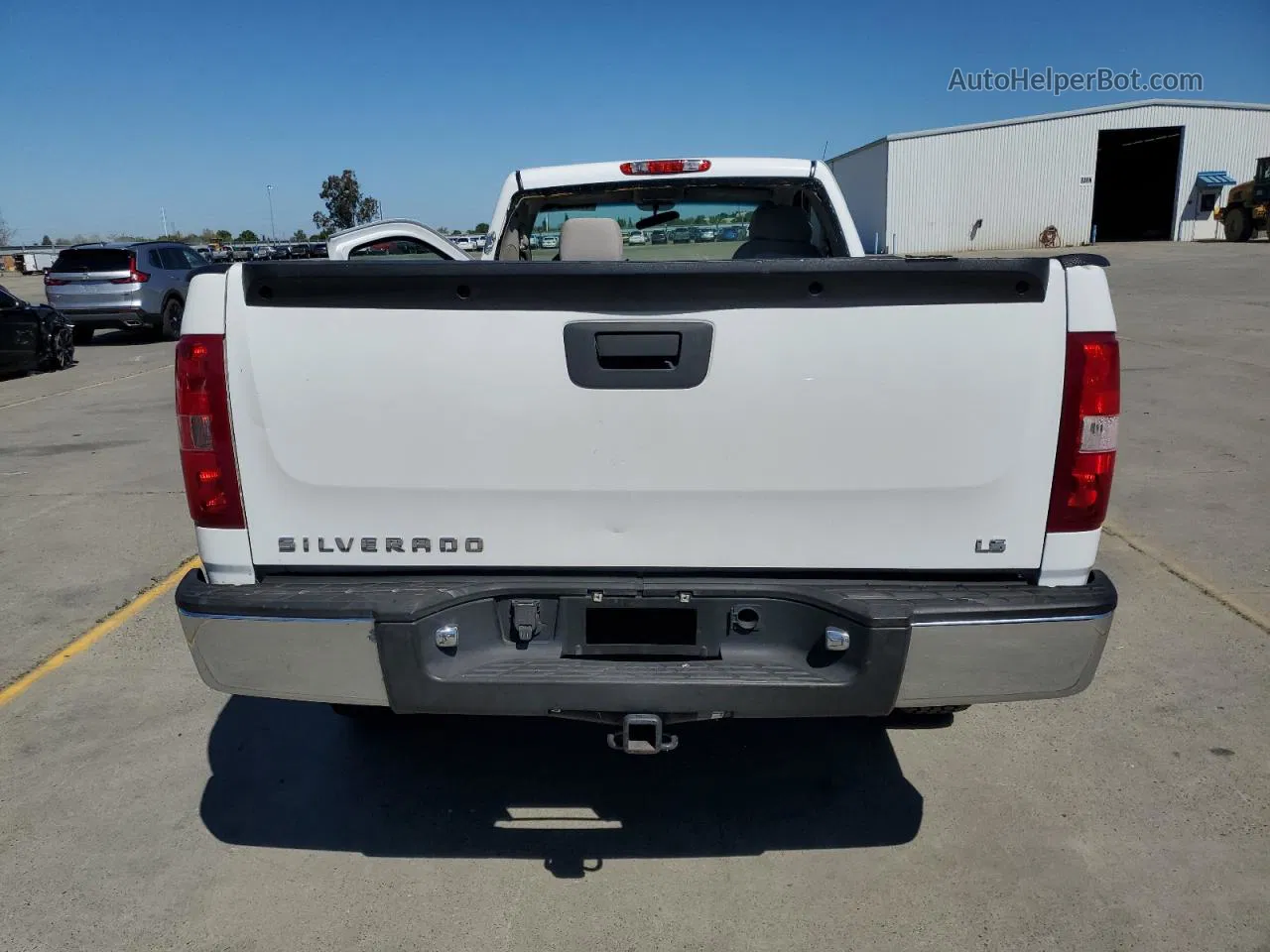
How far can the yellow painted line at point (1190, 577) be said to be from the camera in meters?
4.62

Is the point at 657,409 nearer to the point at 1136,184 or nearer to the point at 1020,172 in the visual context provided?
the point at 1020,172

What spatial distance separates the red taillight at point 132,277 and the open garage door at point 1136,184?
4150 centimetres

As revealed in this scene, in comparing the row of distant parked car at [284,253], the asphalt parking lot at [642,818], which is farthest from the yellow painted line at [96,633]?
the row of distant parked car at [284,253]

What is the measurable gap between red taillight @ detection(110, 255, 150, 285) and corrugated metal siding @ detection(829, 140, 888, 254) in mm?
30515

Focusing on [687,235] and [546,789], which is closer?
[546,789]

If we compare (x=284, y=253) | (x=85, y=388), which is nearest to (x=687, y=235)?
(x=85, y=388)

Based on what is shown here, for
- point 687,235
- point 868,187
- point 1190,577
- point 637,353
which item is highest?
point 868,187

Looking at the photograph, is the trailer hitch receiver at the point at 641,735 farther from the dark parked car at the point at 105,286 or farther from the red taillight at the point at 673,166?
the dark parked car at the point at 105,286

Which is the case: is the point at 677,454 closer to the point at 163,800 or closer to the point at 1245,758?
the point at 163,800

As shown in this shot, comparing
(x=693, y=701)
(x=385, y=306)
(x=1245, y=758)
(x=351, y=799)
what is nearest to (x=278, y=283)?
(x=385, y=306)

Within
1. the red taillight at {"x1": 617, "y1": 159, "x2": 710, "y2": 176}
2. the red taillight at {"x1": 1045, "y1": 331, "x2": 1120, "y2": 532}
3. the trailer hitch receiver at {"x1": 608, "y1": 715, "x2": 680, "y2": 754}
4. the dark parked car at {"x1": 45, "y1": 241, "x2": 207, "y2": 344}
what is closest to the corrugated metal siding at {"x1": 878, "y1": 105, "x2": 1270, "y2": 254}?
the dark parked car at {"x1": 45, "y1": 241, "x2": 207, "y2": 344}

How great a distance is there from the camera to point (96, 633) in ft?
15.7

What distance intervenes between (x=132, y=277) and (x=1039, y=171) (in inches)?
1519

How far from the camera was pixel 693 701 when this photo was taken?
244cm
